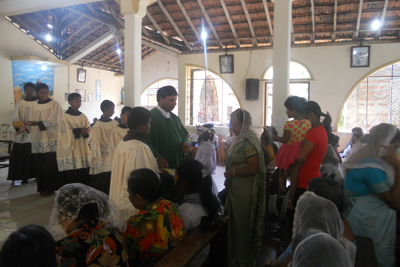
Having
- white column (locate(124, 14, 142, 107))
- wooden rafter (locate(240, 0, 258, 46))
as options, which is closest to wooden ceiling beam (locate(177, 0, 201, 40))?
wooden rafter (locate(240, 0, 258, 46))

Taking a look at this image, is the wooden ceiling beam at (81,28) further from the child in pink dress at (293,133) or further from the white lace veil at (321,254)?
the white lace veil at (321,254)

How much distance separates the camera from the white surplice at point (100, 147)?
173 inches

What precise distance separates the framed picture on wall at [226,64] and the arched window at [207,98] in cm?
76

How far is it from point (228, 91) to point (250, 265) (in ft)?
33.1

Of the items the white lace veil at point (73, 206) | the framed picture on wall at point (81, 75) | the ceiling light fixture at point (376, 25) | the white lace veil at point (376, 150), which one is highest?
the ceiling light fixture at point (376, 25)

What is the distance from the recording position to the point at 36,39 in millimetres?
10172

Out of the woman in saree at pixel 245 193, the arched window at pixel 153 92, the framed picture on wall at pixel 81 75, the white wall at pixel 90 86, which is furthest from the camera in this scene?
the arched window at pixel 153 92

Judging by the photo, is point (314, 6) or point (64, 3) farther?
point (314, 6)

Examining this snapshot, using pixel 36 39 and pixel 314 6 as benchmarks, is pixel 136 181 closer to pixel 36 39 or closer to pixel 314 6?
pixel 314 6

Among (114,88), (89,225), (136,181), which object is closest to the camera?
(89,225)

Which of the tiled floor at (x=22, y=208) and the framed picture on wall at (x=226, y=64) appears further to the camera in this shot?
the framed picture on wall at (x=226, y=64)

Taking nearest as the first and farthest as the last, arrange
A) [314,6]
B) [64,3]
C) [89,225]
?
1. [89,225]
2. [64,3]
3. [314,6]

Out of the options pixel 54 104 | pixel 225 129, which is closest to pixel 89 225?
pixel 54 104

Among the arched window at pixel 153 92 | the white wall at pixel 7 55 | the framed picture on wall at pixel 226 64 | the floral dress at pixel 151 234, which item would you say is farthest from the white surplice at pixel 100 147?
the arched window at pixel 153 92
